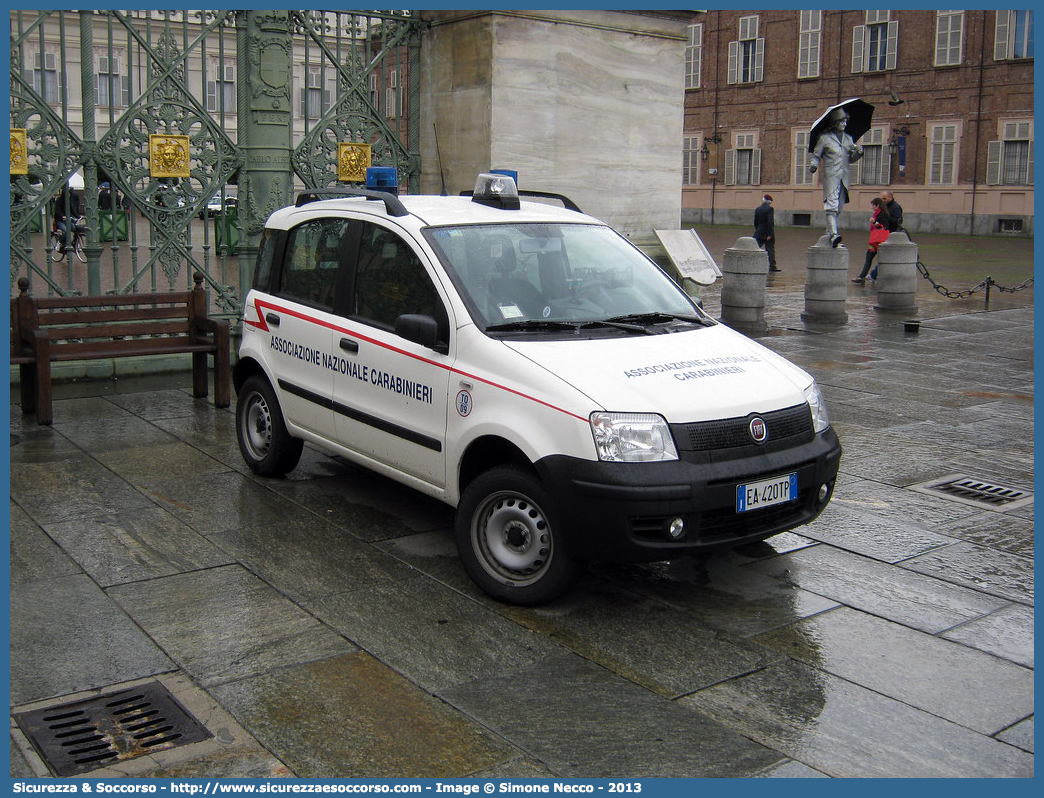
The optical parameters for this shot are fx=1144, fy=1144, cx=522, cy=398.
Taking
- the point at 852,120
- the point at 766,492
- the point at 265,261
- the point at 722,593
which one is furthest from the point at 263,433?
the point at 852,120

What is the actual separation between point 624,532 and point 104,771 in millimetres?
2225

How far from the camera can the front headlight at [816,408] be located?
5.64 meters

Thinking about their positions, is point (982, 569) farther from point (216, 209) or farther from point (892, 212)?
point (892, 212)

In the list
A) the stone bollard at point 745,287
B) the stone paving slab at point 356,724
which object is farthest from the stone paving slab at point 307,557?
the stone bollard at point 745,287

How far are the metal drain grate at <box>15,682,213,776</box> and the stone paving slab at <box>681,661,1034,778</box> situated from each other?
189 cm

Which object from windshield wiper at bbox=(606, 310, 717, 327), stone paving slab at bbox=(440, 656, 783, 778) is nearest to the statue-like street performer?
windshield wiper at bbox=(606, 310, 717, 327)

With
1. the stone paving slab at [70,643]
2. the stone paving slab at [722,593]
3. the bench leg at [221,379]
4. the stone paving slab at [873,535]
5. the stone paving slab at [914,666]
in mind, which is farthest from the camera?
the bench leg at [221,379]

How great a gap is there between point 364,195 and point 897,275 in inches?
500

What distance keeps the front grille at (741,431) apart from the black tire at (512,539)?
2.20 feet

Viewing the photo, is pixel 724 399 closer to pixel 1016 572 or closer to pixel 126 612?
pixel 1016 572

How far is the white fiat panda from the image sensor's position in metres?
4.96

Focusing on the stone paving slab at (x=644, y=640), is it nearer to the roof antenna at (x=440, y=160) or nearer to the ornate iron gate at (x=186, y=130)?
the ornate iron gate at (x=186, y=130)

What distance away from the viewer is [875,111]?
4525 cm

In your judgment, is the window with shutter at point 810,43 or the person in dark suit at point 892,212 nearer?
the person in dark suit at point 892,212
